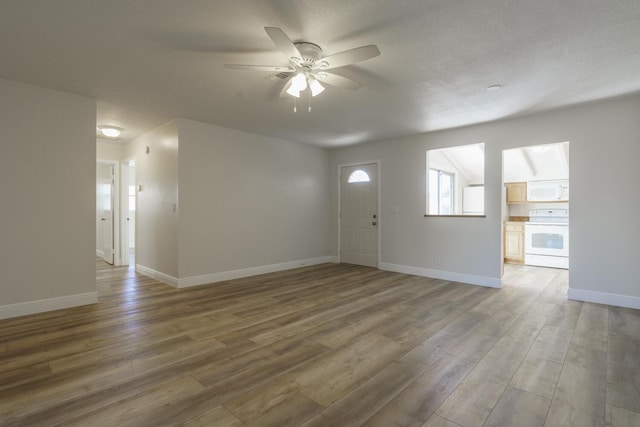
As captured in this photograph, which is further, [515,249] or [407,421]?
[515,249]

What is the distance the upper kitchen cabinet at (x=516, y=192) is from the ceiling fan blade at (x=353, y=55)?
245 inches

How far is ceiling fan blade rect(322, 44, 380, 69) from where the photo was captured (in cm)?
217

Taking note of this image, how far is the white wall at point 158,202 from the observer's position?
4.75 metres

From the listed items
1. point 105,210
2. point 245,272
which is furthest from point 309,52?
point 105,210

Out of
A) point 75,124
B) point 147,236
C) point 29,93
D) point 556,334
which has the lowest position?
point 556,334

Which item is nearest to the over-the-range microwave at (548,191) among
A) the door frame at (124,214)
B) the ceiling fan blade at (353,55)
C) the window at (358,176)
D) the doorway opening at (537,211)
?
the doorway opening at (537,211)

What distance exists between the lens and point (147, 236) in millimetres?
5543

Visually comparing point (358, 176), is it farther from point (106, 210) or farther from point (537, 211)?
point (106, 210)

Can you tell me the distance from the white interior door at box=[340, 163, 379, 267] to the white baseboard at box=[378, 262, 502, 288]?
44cm

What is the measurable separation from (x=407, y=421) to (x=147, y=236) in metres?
5.36

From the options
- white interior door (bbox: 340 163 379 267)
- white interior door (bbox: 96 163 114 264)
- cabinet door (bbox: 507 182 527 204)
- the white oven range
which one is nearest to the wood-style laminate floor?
white interior door (bbox: 340 163 379 267)

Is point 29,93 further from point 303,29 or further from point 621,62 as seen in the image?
point 621,62

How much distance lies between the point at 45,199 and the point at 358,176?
5.12m

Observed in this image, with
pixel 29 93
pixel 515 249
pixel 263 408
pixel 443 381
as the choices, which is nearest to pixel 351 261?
pixel 515 249
